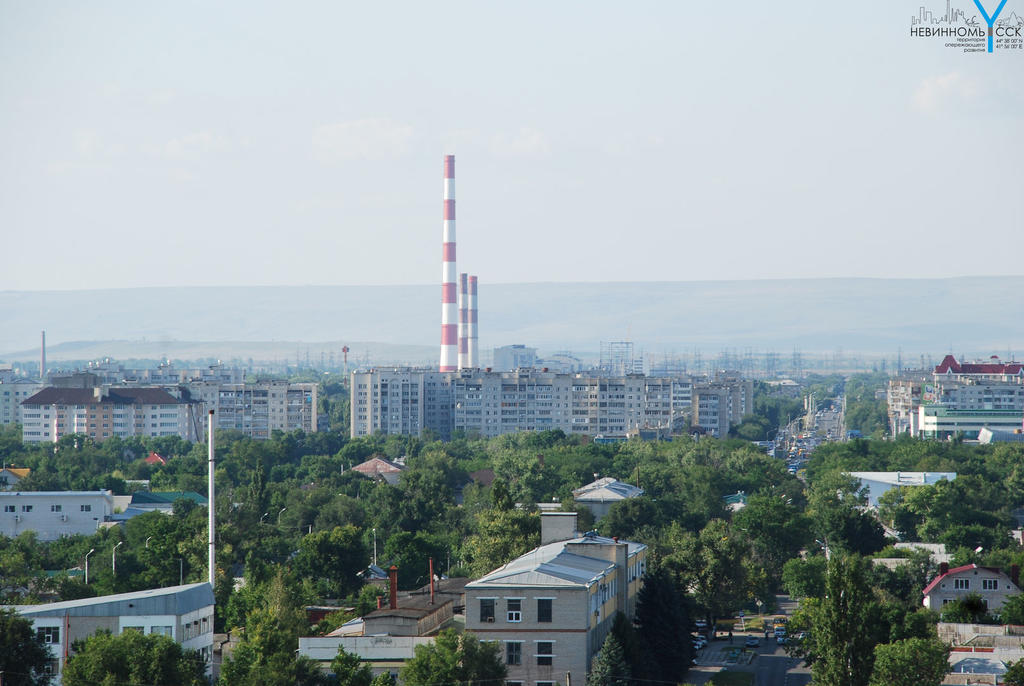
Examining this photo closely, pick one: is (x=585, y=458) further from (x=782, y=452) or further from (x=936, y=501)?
(x=782, y=452)

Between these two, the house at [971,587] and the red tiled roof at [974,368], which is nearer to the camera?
the house at [971,587]

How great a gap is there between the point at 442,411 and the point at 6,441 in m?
34.6

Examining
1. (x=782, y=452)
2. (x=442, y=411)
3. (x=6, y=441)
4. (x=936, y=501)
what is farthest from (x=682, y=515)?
(x=442, y=411)

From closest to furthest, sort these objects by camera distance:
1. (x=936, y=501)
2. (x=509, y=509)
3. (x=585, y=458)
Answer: (x=509, y=509) → (x=936, y=501) → (x=585, y=458)

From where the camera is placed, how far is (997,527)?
159ft

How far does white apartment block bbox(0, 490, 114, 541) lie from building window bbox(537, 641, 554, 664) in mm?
31393

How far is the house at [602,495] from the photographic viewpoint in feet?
170

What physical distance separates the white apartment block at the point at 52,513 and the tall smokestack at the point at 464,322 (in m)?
89.3

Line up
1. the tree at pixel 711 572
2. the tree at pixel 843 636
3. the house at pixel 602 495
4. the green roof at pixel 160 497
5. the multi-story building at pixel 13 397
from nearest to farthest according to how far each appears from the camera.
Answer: the tree at pixel 843 636
the tree at pixel 711 572
the house at pixel 602 495
the green roof at pixel 160 497
the multi-story building at pixel 13 397

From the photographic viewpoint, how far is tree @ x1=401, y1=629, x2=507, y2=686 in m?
24.9

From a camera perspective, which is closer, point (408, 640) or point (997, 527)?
point (408, 640)

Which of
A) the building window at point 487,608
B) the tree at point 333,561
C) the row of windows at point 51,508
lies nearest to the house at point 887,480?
the tree at point 333,561

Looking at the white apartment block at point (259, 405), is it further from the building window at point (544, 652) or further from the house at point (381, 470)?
the building window at point (544, 652)

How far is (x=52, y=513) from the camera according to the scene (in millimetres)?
54812
